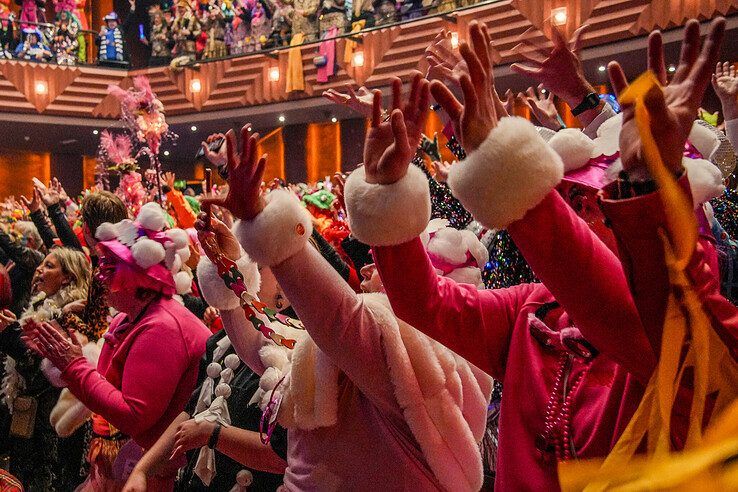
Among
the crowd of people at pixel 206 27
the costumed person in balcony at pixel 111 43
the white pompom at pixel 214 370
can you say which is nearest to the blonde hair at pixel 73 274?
the white pompom at pixel 214 370

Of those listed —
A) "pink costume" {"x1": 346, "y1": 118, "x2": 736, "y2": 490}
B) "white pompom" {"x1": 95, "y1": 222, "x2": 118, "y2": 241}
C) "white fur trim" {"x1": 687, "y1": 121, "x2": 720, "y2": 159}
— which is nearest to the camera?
"pink costume" {"x1": 346, "y1": 118, "x2": 736, "y2": 490}

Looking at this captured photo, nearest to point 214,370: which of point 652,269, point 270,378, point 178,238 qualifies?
point 270,378

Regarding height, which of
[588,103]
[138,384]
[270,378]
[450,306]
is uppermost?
[588,103]

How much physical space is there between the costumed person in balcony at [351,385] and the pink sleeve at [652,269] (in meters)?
0.57

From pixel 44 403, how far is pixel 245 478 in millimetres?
1679

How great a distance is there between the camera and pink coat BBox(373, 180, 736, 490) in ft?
2.79

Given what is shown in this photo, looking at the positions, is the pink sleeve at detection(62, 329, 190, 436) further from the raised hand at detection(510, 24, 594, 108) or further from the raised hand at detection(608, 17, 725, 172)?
the raised hand at detection(608, 17, 725, 172)

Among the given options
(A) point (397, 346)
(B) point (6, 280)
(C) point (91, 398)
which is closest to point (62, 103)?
(B) point (6, 280)

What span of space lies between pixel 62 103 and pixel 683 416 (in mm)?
13324

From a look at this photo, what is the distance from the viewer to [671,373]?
841 mm

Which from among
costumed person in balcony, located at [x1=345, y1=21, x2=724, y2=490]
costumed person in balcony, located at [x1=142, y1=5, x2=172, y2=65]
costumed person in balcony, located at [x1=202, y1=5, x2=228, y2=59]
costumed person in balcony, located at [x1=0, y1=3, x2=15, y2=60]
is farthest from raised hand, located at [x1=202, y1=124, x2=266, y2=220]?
costumed person in balcony, located at [x1=0, y1=3, x2=15, y2=60]

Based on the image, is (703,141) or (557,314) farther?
(703,141)

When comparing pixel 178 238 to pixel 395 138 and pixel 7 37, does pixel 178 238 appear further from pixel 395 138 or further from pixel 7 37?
pixel 7 37

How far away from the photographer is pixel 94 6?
15852 mm
